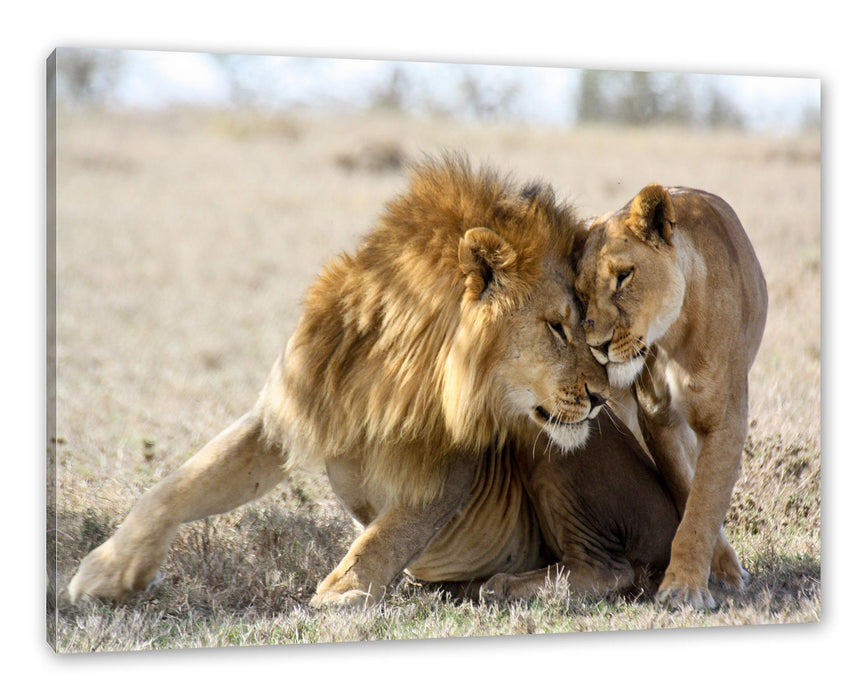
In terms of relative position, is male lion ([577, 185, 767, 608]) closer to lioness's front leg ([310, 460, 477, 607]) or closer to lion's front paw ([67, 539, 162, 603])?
lioness's front leg ([310, 460, 477, 607])

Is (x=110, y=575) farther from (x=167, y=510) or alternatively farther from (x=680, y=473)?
(x=680, y=473)

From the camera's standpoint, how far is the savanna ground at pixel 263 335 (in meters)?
3.71

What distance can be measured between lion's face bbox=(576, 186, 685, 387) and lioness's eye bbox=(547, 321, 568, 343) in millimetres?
64

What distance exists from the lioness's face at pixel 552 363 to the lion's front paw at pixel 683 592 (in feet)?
1.89

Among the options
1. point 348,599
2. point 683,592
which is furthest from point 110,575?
point 683,592

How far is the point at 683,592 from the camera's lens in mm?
3602

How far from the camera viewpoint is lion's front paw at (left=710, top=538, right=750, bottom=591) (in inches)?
154

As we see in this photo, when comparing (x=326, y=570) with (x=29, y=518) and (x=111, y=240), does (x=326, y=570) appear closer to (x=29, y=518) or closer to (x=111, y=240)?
(x=29, y=518)

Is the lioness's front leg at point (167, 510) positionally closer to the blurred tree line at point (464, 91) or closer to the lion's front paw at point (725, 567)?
the blurred tree line at point (464, 91)

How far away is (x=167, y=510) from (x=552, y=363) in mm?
1139

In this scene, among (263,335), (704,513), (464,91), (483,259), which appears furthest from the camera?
(263,335)

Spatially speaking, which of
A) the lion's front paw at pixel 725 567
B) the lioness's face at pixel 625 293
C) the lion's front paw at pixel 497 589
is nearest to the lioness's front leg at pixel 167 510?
the lion's front paw at pixel 497 589

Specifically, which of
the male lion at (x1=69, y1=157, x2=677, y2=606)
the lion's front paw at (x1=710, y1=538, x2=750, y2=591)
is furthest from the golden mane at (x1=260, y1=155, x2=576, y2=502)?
the lion's front paw at (x1=710, y1=538, x2=750, y2=591)

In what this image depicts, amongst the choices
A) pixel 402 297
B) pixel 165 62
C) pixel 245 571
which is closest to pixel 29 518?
pixel 245 571
